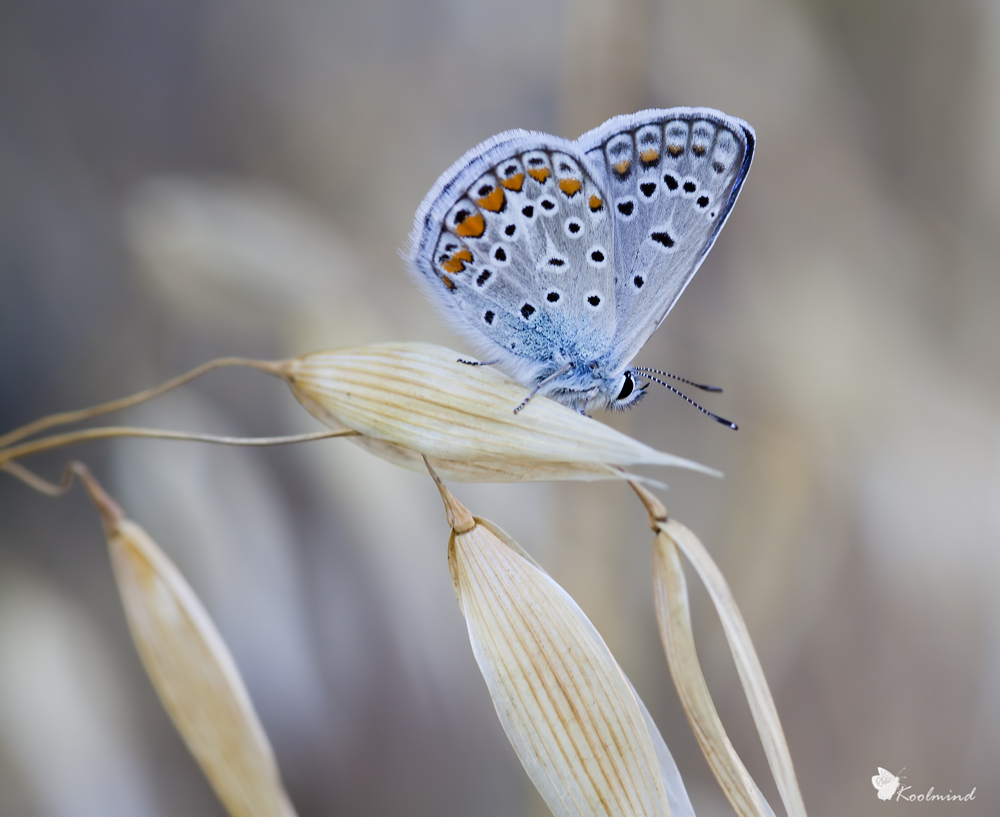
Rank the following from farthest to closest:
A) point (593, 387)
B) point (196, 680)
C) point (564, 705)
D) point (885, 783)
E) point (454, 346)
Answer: point (454, 346) → point (885, 783) → point (593, 387) → point (196, 680) → point (564, 705)

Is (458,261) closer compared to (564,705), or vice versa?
(564,705)

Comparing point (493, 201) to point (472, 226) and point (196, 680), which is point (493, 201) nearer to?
point (472, 226)

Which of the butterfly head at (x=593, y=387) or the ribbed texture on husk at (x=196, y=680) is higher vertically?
the butterfly head at (x=593, y=387)

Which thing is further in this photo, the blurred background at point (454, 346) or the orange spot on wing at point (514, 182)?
the blurred background at point (454, 346)

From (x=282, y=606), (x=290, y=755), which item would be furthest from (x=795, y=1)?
(x=290, y=755)

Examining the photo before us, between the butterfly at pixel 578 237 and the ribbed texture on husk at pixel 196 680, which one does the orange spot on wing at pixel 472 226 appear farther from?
the ribbed texture on husk at pixel 196 680

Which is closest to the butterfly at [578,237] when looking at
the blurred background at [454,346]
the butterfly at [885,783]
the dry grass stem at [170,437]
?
the dry grass stem at [170,437]

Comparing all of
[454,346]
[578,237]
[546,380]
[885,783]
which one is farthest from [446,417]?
[885,783]
